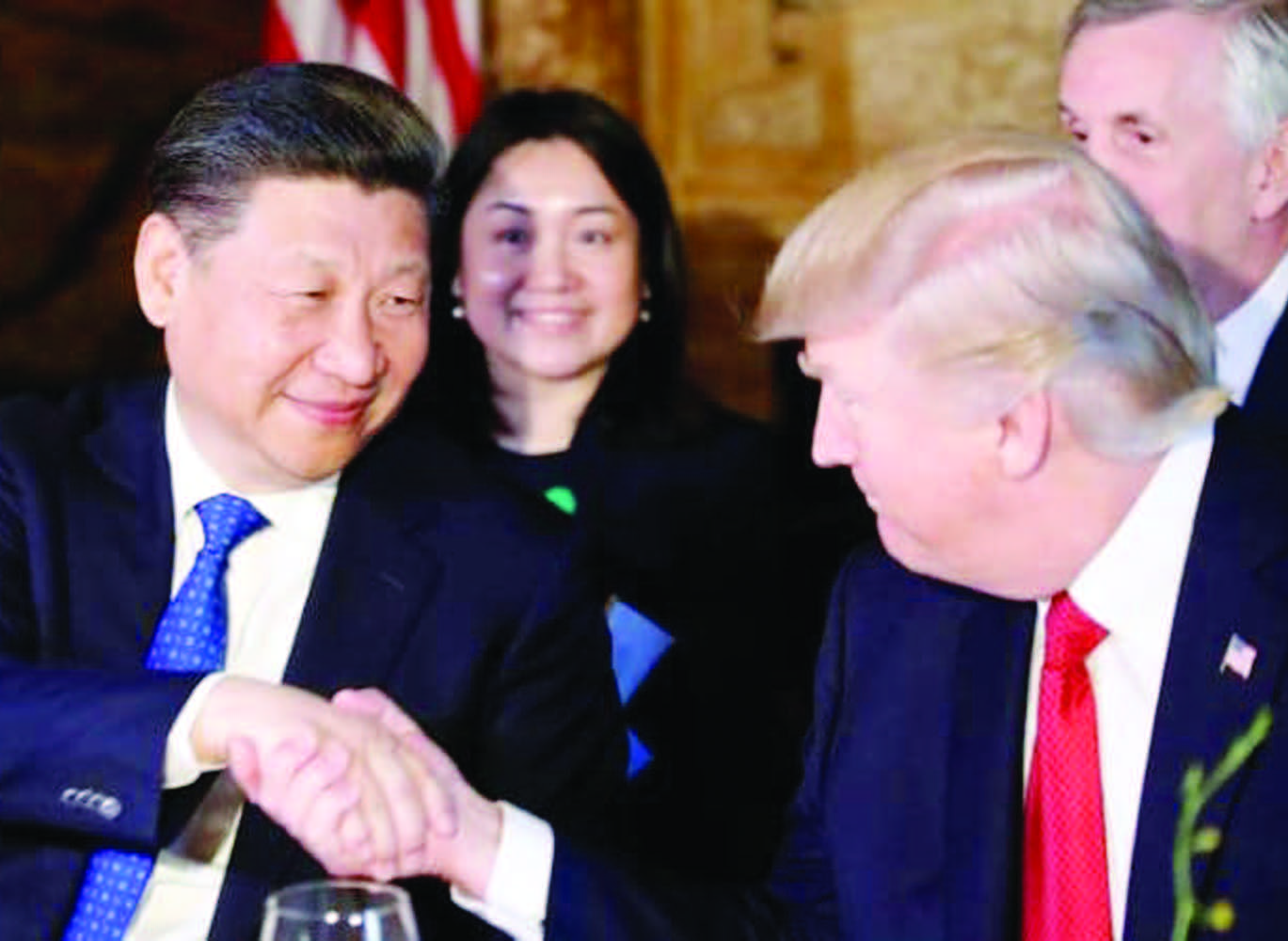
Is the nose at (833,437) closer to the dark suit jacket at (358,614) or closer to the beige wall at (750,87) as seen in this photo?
the dark suit jacket at (358,614)

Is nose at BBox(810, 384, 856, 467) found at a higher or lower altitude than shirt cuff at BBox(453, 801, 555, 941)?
higher

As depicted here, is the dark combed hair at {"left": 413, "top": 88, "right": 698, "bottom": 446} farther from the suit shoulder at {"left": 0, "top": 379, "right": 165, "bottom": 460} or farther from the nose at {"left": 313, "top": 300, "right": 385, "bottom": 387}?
the nose at {"left": 313, "top": 300, "right": 385, "bottom": 387}

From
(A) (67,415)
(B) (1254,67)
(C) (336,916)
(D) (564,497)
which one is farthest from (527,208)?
(C) (336,916)

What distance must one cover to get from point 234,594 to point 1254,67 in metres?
1.54

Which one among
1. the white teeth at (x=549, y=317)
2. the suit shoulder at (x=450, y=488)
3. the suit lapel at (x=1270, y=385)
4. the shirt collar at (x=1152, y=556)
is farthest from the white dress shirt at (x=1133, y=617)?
the white teeth at (x=549, y=317)

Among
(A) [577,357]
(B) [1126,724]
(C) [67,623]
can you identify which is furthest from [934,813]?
(A) [577,357]

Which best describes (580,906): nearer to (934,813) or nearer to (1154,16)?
(934,813)

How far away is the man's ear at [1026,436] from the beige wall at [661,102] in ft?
8.08

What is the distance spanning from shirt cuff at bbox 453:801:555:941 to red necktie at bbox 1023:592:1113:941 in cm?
43

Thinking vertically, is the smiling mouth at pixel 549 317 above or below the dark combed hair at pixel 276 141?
below

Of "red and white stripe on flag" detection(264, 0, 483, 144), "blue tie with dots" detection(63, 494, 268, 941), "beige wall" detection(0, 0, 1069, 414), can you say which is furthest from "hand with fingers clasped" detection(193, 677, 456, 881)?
"red and white stripe on flag" detection(264, 0, 483, 144)

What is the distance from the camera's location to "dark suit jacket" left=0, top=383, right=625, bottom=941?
2086 mm

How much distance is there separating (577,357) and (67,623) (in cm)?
142

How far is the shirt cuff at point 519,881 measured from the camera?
6.25 ft
